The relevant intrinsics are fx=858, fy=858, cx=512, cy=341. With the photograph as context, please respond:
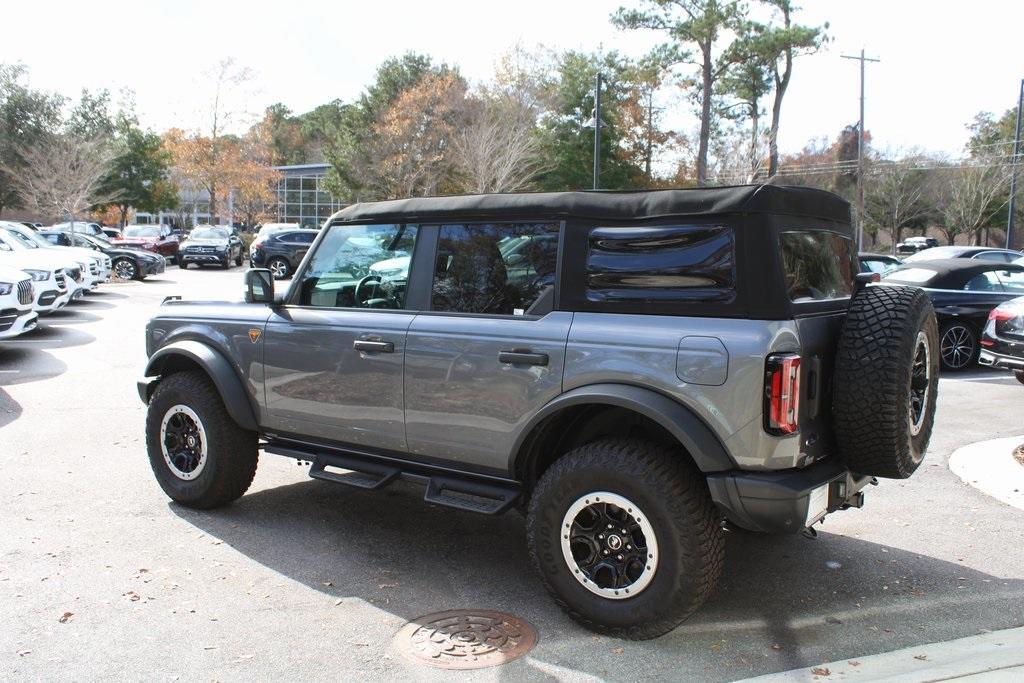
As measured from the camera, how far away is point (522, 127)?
3719 cm

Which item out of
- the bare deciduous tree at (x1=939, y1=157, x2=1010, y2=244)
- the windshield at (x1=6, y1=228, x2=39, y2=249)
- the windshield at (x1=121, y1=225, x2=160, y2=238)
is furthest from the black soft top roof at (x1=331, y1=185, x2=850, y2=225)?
the bare deciduous tree at (x1=939, y1=157, x2=1010, y2=244)

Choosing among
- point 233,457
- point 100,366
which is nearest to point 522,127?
point 100,366

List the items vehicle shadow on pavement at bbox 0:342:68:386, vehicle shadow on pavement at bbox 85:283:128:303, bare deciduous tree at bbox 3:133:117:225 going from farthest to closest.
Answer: bare deciduous tree at bbox 3:133:117:225
vehicle shadow on pavement at bbox 85:283:128:303
vehicle shadow on pavement at bbox 0:342:68:386

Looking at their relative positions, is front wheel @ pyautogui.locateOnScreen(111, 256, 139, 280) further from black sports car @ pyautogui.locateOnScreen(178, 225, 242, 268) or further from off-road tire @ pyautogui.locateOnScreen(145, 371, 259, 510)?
off-road tire @ pyautogui.locateOnScreen(145, 371, 259, 510)

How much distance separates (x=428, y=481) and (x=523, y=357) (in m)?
0.93

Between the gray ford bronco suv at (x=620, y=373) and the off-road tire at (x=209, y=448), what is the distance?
581 millimetres

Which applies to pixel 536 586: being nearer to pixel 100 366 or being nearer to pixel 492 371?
pixel 492 371

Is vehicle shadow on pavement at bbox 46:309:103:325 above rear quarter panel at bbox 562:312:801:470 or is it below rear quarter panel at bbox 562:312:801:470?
below

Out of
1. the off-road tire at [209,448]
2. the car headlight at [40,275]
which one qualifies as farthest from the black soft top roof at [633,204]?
the car headlight at [40,275]

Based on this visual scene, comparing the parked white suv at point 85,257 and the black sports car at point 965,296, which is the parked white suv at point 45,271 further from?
the black sports car at point 965,296

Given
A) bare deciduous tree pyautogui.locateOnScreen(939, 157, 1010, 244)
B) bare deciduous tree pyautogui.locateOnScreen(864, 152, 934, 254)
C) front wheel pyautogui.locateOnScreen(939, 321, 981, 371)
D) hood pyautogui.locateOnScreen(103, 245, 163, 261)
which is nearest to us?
front wheel pyautogui.locateOnScreen(939, 321, 981, 371)

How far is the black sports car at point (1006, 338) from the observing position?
9.52 m

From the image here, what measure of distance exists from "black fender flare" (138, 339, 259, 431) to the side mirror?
0.42 meters

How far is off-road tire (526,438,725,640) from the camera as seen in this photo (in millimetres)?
3617
